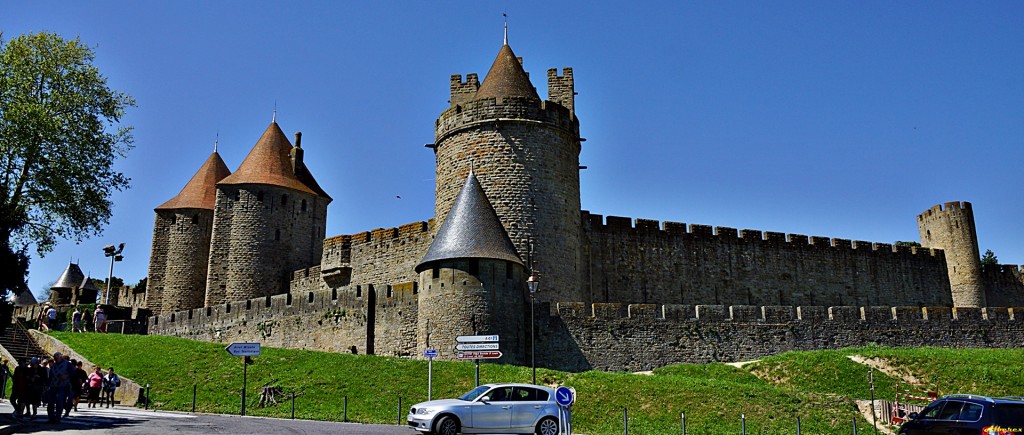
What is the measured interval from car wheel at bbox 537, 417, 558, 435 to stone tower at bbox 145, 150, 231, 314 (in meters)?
29.3

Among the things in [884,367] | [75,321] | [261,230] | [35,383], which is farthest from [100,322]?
[884,367]

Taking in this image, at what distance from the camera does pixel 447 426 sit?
49.5ft

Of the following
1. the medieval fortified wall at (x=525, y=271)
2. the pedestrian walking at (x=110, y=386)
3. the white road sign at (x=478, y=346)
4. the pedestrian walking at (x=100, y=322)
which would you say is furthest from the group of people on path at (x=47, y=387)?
the pedestrian walking at (x=100, y=322)

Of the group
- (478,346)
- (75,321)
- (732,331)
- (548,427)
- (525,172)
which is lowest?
(548,427)

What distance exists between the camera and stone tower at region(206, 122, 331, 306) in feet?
126

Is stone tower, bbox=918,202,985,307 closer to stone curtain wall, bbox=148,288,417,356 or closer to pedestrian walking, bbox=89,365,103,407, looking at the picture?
stone curtain wall, bbox=148,288,417,356

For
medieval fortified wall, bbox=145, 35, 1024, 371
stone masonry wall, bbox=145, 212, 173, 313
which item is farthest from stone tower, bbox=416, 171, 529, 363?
stone masonry wall, bbox=145, 212, 173, 313

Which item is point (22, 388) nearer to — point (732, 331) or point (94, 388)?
point (94, 388)

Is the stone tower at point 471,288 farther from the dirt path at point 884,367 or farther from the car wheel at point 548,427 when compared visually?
the dirt path at point 884,367

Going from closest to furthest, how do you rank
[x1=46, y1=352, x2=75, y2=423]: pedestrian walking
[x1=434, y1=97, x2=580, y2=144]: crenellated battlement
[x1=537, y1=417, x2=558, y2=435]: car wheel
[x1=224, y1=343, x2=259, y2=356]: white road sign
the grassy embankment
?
[x1=537, y1=417, x2=558, y2=435]: car wheel, [x1=46, y1=352, x2=75, y2=423]: pedestrian walking, [x1=224, y1=343, x2=259, y2=356]: white road sign, the grassy embankment, [x1=434, y1=97, x2=580, y2=144]: crenellated battlement

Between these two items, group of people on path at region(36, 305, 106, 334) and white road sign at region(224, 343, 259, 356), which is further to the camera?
group of people on path at region(36, 305, 106, 334)

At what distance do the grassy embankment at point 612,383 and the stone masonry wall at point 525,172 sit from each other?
5108 millimetres

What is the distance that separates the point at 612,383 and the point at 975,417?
10039mm

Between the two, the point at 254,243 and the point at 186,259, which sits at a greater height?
the point at 254,243
